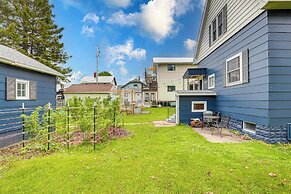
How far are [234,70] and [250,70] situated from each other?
1.42 metres

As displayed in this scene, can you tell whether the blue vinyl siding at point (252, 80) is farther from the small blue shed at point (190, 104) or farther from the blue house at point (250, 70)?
the small blue shed at point (190, 104)

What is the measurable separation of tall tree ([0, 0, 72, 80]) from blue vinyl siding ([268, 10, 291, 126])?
21.5m

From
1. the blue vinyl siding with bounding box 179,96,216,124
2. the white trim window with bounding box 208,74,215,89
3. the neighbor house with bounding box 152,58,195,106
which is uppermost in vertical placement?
the neighbor house with bounding box 152,58,195,106

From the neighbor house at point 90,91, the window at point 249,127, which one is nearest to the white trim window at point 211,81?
the window at point 249,127

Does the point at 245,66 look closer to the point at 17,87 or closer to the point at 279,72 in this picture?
the point at 279,72

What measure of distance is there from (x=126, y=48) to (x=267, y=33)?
22.6m

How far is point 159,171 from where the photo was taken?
154 inches

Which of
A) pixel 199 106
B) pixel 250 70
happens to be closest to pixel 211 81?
pixel 199 106

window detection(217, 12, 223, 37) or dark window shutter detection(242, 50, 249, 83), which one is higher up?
window detection(217, 12, 223, 37)

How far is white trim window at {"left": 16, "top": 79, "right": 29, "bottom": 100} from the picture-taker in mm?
7522

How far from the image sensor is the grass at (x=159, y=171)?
127 inches

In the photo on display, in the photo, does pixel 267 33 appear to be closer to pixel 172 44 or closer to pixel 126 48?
pixel 172 44

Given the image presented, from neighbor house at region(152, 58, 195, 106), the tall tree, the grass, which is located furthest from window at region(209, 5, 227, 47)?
the tall tree

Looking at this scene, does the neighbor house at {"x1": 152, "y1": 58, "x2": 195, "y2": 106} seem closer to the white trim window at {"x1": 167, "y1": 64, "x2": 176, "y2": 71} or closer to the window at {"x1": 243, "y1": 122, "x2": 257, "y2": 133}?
the white trim window at {"x1": 167, "y1": 64, "x2": 176, "y2": 71}
